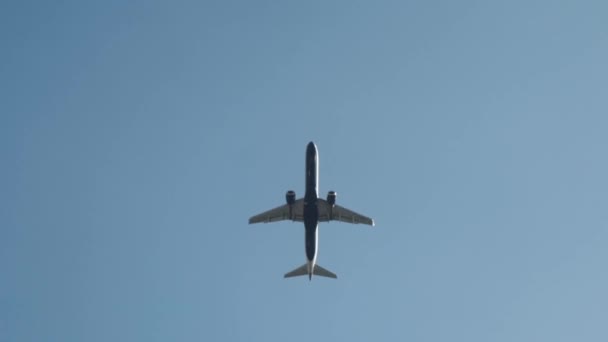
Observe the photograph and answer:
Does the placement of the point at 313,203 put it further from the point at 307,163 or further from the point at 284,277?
the point at 284,277

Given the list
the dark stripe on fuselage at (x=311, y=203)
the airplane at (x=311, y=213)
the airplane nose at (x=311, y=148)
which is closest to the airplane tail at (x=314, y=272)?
the airplane at (x=311, y=213)

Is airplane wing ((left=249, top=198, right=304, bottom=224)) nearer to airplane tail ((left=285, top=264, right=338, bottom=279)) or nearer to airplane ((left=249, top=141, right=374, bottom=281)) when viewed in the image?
airplane ((left=249, top=141, right=374, bottom=281))

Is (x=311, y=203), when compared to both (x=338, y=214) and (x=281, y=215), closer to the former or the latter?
(x=338, y=214)

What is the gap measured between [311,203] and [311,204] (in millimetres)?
129

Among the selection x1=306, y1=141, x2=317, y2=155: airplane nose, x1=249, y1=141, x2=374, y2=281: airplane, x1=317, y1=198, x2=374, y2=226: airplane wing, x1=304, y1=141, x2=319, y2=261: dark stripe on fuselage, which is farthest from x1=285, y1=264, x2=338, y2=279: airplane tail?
x1=306, y1=141, x2=317, y2=155: airplane nose

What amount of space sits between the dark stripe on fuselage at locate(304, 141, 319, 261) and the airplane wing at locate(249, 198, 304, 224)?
10.2 ft

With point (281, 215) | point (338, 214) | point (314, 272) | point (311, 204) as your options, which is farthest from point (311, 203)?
point (314, 272)

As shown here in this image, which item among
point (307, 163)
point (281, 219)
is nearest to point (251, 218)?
→ point (281, 219)

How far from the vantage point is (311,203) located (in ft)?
398

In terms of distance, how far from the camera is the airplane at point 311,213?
120 metres

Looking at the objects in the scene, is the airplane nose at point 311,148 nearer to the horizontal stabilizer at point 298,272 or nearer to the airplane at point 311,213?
the airplane at point 311,213

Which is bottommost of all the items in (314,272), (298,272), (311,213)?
(314,272)

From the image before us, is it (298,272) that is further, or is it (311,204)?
(298,272)

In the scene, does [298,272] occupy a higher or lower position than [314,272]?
higher
